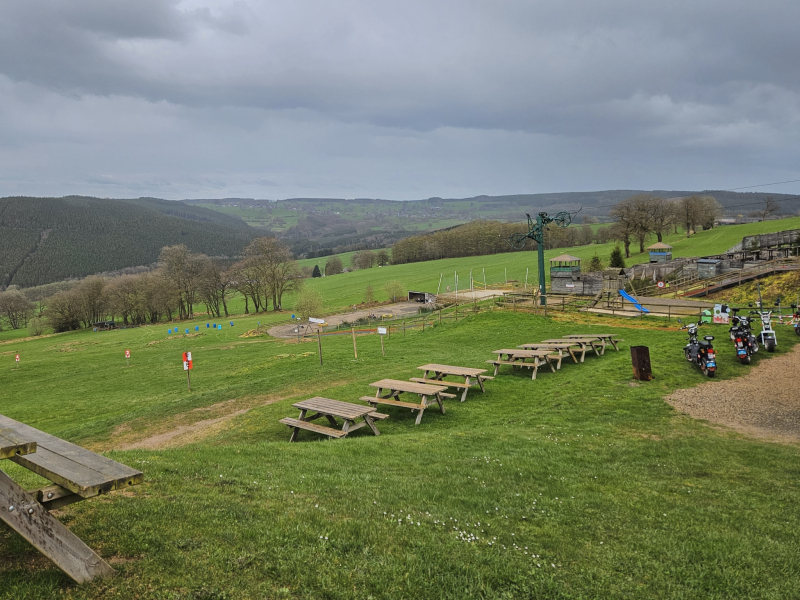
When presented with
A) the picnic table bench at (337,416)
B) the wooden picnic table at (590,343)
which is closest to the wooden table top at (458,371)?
the picnic table bench at (337,416)

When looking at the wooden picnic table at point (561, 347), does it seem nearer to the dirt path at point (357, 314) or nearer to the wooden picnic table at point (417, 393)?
the wooden picnic table at point (417, 393)

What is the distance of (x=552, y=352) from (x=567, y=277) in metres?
33.2

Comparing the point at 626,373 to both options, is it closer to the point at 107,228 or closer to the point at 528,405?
the point at 528,405

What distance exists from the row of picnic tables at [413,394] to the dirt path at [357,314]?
1153 inches

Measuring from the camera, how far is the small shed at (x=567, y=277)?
1818 inches

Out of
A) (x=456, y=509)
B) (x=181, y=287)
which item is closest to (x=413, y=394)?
(x=456, y=509)

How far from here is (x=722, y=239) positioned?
6731 cm

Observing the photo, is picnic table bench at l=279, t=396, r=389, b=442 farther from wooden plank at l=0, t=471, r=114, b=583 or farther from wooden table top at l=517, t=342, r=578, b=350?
wooden table top at l=517, t=342, r=578, b=350

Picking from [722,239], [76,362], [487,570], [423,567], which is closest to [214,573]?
[423,567]

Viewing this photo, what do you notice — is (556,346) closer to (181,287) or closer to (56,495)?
(56,495)

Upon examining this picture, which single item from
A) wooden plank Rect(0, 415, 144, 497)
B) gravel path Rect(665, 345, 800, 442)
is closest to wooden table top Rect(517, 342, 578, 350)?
gravel path Rect(665, 345, 800, 442)

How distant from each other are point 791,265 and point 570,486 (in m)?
38.8

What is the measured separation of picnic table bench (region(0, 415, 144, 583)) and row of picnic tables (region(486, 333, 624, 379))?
13.1 meters

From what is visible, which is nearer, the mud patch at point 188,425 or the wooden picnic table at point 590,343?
the mud patch at point 188,425
